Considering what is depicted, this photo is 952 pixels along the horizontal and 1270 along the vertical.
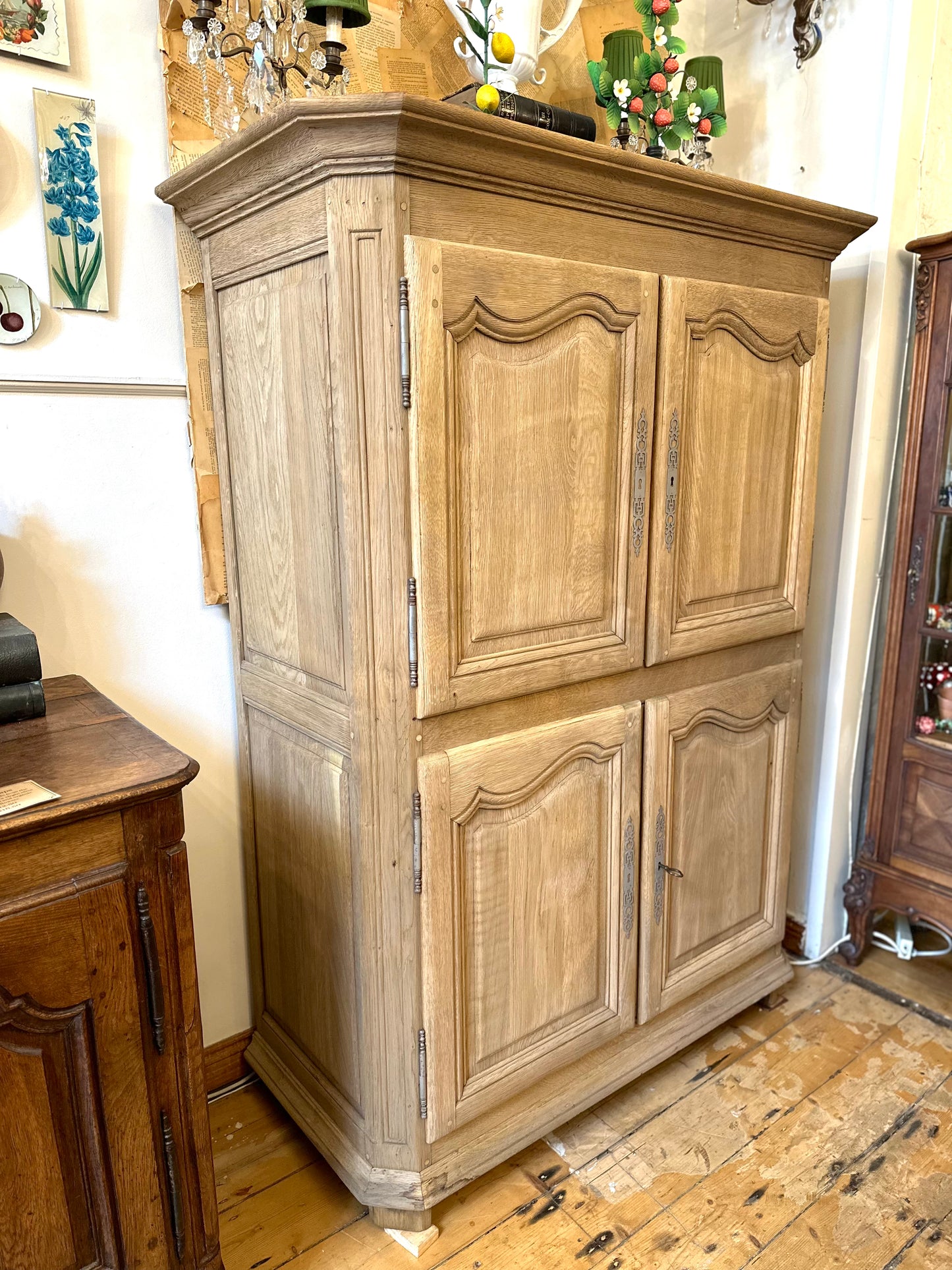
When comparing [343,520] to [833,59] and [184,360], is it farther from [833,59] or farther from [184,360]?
[833,59]

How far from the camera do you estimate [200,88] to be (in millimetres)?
1429

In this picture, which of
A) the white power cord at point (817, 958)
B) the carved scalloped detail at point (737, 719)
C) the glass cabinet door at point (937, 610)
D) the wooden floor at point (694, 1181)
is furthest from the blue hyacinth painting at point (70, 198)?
the white power cord at point (817, 958)

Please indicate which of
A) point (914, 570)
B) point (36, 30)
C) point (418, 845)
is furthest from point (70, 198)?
point (914, 570)

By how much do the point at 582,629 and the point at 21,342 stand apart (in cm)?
99

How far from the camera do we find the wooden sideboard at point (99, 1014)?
0.96 metres

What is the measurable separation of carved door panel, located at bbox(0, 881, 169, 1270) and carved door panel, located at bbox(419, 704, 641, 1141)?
0.44m

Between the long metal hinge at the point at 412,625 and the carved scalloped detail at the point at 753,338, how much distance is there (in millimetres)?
686

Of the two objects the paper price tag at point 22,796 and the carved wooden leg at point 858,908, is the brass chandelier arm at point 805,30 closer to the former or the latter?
the carved wooden leg at point 858,908

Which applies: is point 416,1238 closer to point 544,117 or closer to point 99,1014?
point 99,1014

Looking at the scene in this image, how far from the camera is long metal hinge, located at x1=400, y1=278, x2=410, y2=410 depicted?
1.12 metres

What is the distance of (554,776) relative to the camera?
1449 mm

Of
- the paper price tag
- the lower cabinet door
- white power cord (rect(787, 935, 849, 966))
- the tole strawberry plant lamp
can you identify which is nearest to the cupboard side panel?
the paper price tag

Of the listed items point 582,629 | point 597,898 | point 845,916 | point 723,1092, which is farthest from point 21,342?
point 845,916

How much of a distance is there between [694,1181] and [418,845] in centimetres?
87
